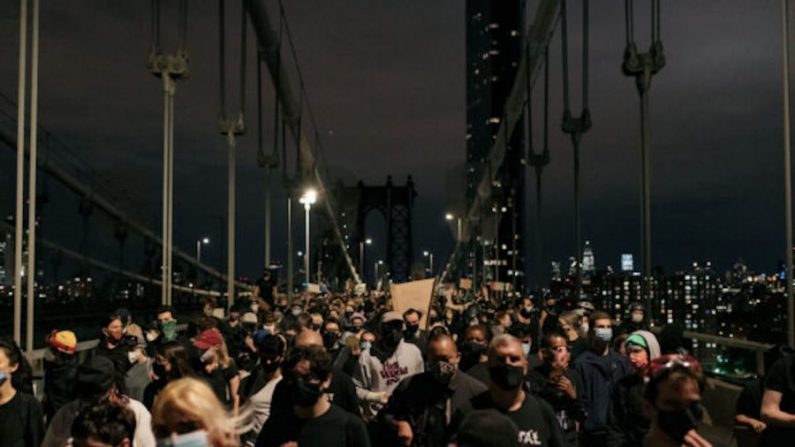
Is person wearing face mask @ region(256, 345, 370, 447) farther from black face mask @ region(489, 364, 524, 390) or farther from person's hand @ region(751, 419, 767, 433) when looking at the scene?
person's hand @ region(751, 419, 767, 433)

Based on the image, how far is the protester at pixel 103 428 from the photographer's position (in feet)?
12.1

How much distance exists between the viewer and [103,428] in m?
3.72

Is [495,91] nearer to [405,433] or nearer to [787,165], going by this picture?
[787,165]

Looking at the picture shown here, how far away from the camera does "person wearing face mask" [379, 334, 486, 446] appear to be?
5359 mm

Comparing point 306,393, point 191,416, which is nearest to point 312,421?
point 306,393

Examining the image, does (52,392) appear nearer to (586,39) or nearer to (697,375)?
(697,375)

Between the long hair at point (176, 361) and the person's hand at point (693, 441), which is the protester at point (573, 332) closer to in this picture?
the long hair at point (176, 361)

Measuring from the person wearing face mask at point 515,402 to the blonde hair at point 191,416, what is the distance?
4.47 ft

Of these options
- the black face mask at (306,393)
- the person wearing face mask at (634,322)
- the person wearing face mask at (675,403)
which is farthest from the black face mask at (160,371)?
the person wearing face mask at (634,322)

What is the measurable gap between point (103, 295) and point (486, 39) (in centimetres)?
12442

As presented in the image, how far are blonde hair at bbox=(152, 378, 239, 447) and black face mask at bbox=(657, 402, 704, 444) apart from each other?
5.53ft

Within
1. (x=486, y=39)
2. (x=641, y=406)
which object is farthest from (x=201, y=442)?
(x=486, y=39)

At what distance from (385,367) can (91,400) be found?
308 centimetres

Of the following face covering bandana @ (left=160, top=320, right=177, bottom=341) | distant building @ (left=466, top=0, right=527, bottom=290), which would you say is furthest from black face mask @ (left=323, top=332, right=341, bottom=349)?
distant building @ (left=466, top=0, right=527, bottom=290)
